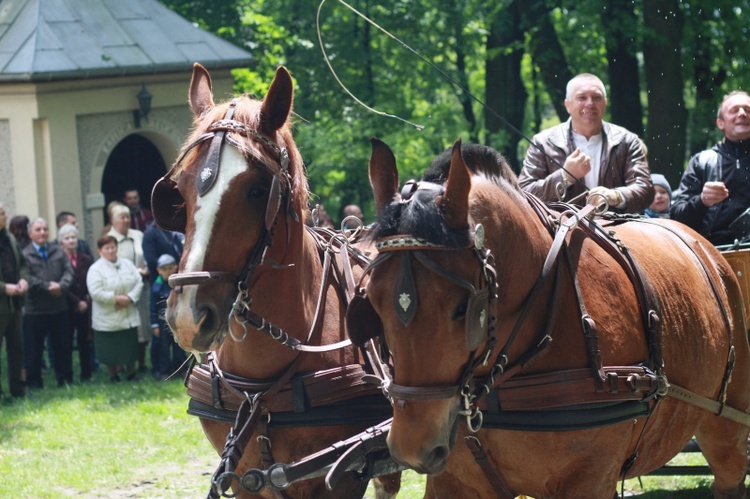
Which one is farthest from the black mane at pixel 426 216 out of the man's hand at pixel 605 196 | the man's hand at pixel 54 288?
the man's hand at pixel 54 288

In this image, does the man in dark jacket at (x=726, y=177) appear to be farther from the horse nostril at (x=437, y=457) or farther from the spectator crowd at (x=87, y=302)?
the spectator crowd at (x=87, y=302)

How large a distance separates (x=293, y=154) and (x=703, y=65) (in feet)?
42.5

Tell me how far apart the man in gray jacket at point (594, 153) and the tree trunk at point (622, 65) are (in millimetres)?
9247

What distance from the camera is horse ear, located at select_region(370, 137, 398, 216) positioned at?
3383 mm

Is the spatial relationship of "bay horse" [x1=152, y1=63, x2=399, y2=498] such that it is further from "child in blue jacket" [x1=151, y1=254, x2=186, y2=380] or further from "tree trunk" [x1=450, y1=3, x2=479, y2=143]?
"tree trunk" [x1=450, y1=3, x2=479, y2=143]

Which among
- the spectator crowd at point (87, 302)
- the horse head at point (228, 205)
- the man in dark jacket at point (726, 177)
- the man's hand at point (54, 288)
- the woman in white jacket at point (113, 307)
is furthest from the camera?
the woman in white jacket at point (113, 307)

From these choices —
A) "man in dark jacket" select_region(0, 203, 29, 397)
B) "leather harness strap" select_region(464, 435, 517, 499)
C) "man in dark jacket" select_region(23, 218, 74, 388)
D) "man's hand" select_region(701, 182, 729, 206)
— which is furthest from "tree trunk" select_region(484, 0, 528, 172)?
"leather harness strap" select_region(464, 435, 517, 499)

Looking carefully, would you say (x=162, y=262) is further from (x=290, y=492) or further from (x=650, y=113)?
(x=290, y=492)

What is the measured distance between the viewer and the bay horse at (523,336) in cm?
320

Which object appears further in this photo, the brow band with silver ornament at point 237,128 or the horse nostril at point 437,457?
the brow band with silver ornament at point 237,128

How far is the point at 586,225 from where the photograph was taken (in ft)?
13.6

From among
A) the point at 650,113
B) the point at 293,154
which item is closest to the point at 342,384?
the point at 293,154

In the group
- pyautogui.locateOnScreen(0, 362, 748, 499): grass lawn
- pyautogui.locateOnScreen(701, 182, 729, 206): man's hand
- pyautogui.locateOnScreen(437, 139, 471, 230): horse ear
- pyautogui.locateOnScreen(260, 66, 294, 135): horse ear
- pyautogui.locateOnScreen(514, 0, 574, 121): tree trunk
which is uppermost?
pyautogui.locateOnScreen(514, 0, 574, 121): tree trunk

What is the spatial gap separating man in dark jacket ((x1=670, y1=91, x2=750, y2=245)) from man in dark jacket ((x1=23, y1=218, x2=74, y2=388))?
727 cm
